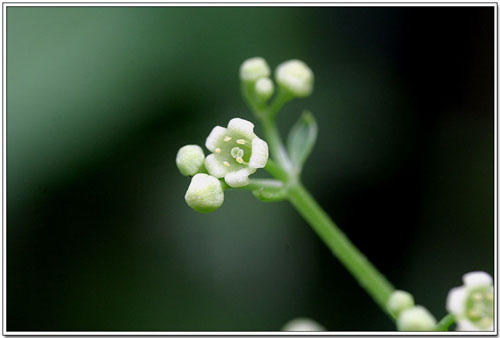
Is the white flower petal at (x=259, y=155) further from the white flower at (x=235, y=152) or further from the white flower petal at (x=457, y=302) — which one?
the white flower petal at (x=457, y=302)

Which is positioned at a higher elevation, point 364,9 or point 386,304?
point 364,9

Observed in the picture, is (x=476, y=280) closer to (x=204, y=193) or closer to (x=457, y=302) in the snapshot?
(x=457, y=302)

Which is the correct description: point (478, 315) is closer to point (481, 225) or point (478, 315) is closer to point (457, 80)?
point (481, 225)

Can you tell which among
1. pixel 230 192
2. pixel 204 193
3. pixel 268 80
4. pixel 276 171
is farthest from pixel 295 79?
pixel 230 192

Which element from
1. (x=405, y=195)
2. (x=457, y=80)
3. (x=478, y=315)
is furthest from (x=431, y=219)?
(x=478, y=315)

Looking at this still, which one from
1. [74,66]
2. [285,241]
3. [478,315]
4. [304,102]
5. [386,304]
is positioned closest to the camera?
[478,315]

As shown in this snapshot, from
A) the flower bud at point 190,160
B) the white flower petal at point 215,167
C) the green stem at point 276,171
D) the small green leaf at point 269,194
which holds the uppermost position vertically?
the flower bud at point 190,160

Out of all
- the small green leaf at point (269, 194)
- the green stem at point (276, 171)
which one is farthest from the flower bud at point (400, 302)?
the green stem at point (276, 171)

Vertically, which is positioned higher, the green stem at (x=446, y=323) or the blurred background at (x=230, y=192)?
the blurred background at (x=230, y=192)
